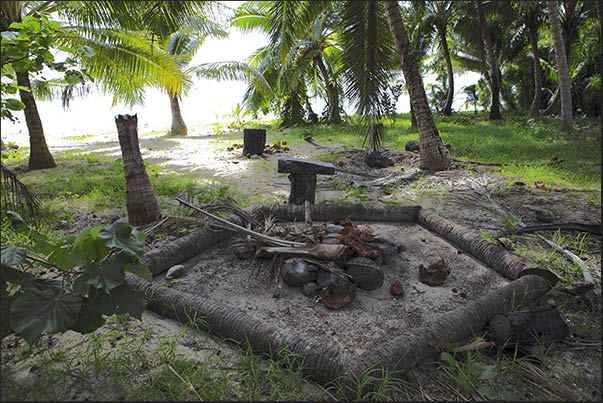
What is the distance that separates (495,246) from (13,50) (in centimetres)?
369

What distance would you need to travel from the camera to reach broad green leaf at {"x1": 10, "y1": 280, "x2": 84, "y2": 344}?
1469 millimetres

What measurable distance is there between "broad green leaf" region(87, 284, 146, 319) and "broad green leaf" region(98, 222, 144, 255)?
23cm

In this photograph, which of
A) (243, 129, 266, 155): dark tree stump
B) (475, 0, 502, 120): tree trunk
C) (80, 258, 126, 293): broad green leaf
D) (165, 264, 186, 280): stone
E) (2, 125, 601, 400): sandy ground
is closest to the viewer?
(80, 258, 126, 293): broad green leaf

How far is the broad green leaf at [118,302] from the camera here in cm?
164

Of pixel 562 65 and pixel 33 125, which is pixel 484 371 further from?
pixel 562 65

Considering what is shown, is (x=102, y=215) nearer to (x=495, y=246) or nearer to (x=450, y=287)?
(x=450, y=287)

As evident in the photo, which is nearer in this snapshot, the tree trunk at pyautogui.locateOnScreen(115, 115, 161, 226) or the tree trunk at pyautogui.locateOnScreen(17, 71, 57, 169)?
the tree trunk at pyautogui.locateOnScreen(115, 115, 161, 226)

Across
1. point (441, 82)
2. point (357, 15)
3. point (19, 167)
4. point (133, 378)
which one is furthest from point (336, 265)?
point (441, 82)

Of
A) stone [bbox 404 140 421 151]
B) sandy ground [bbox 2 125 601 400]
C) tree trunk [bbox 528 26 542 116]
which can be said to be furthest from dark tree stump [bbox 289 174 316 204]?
tree trunk [bbox 528 26 542 116]

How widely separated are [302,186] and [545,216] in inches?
113

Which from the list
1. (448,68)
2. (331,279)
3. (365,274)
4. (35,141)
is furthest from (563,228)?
(448,68)

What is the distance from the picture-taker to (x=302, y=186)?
15.3 feet

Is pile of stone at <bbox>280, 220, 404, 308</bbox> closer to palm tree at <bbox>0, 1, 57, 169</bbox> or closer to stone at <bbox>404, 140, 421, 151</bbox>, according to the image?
stone at <bbox>404, 140, 421, 151</bbox>

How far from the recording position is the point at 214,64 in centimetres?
1151
